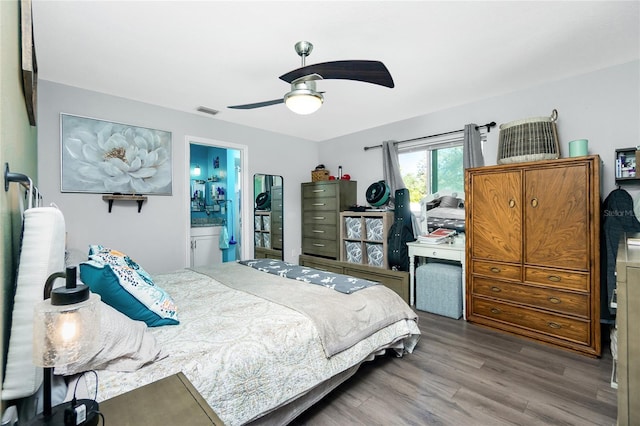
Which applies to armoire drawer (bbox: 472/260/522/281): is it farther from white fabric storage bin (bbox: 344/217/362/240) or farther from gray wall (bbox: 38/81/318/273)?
gray wall (bbox: 38/81/318/273)

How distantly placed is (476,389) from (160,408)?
6.59ft

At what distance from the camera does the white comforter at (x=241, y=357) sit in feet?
4.14

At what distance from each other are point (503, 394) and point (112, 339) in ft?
7.50

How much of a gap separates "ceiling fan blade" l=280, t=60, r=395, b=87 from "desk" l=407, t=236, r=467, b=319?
7.13ft

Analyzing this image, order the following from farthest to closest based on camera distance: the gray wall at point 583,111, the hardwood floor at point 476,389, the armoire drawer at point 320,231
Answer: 1. the armoire drawer at point 320,231
2. the gray wall at point 583,111
3. the hardwood floor at point 476,389

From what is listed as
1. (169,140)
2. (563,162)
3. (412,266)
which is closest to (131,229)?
(169,140)

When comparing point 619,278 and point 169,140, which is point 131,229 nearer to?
point 169,140

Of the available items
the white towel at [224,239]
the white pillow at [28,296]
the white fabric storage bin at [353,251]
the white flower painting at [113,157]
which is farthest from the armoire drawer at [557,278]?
the white towel at [224,239]

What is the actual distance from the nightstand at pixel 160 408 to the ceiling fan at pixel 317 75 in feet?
5.88

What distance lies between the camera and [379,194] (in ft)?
14.0

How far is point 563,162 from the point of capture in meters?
2.55

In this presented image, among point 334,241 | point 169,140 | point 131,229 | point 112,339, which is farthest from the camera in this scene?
point 334,241

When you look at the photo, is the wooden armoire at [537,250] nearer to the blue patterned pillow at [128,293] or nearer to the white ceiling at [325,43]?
the white ceiling at [325,43]

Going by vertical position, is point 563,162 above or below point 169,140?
below
